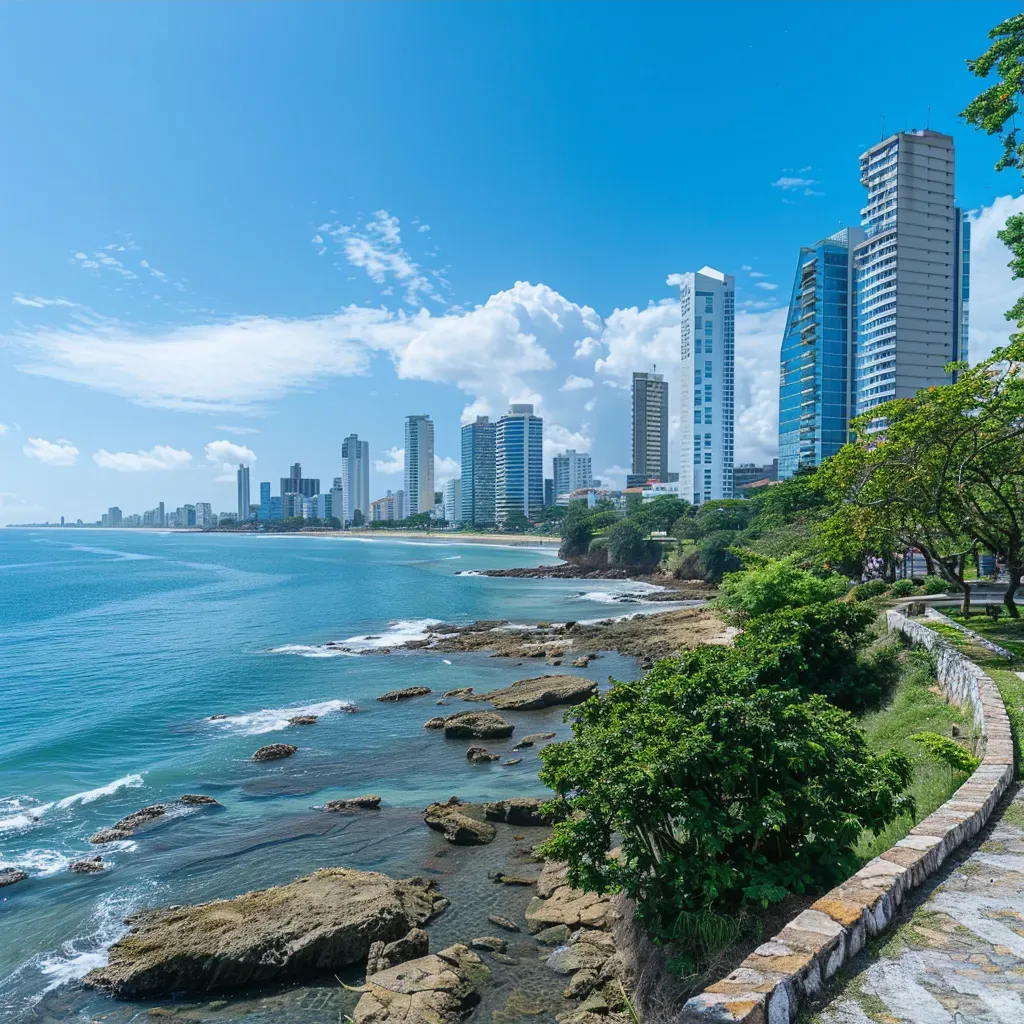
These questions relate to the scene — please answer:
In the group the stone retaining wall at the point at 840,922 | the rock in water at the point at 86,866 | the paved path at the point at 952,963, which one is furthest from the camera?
the rock in water at the point at 86,866

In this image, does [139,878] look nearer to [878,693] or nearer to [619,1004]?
[619,1004]

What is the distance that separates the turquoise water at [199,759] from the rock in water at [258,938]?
60 cm

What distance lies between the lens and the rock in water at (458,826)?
16.6 meters

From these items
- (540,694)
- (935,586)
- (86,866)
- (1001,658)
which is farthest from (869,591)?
(86,866)

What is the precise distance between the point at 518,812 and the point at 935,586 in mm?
24858

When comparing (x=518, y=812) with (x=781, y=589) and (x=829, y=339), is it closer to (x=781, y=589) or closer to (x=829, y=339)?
(x=781, y=589)

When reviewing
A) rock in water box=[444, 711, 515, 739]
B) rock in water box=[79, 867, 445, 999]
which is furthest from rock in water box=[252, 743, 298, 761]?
rock in water box=[79, 867, 445, 999]

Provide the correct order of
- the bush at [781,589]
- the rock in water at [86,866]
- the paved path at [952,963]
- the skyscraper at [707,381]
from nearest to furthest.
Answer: the paved path at [952,963], the rock in water at [86,866], the bush at [781,589], the skyscraper at [707,381]

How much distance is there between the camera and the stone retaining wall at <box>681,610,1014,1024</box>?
14.8 ft

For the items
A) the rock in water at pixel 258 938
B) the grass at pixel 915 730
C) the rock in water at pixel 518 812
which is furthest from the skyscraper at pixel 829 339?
the rock in water at pixel 258 938

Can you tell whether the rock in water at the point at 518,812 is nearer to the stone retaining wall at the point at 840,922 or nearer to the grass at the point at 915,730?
the grass at the point at 915,730

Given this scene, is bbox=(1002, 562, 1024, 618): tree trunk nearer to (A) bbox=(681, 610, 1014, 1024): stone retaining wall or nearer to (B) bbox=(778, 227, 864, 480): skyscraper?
(A) bbox=(681, 610, 1014, 1024): stone retaining wall

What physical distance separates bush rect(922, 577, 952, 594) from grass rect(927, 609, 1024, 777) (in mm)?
6975

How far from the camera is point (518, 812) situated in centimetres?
1769
